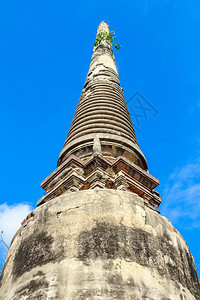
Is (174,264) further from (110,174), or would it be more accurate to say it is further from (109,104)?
(109,104)

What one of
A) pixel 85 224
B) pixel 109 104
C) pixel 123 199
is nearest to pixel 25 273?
pixel 85 224

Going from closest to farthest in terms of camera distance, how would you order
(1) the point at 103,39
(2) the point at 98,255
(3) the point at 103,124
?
(2) the point at 98,255 → (3) the point at 103,124 → (1) the point at 103,39

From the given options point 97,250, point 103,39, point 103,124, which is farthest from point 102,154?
point 103,39

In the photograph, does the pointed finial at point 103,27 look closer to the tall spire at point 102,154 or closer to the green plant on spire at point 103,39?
the green plant on spire at point 103,39

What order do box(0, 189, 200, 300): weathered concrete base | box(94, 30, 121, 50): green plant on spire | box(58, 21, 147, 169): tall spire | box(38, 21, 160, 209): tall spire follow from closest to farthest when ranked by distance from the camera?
box(0, 189, 200, 300): weathered concrete base < box(38, 21, 160, 209): tall spire < box(58, 21, 147, 169): tall spire < box(94, 30, 121, 50): green plant on spire

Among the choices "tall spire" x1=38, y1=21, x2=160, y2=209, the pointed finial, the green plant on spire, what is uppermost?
the pointed finial

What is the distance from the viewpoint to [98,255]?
173 inches

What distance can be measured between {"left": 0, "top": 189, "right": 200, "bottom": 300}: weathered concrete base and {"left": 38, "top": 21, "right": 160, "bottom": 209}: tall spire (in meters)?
1.21

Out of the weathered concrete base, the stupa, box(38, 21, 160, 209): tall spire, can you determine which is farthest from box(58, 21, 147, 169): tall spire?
the weathered concrete base

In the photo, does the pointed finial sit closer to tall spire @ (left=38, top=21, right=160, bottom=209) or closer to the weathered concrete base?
tall spire @ (left=38, top=21, right=160, bottom=209)

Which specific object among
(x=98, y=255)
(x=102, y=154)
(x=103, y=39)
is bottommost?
(x=98, y=255)

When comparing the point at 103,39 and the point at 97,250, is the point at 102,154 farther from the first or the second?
the point at 103,39

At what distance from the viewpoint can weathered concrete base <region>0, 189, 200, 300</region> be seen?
4.10m

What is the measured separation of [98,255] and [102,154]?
11.0 ft
